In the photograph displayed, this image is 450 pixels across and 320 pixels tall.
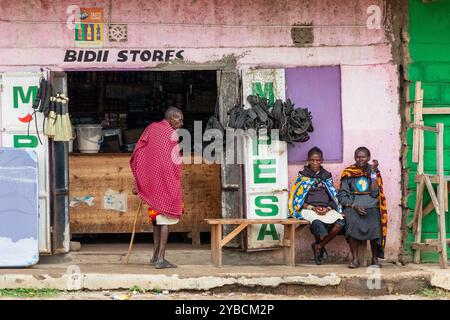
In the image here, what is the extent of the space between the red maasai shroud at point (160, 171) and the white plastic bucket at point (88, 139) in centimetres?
176

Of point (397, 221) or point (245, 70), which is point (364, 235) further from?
point (245, 70)

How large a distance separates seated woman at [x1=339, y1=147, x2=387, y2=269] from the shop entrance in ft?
5.95

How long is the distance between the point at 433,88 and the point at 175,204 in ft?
10.2

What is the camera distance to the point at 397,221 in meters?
9.45

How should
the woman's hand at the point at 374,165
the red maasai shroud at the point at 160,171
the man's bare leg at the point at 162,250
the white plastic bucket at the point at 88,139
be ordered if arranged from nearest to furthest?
the red maasai shroud at the point at 160,171
the man's bare leg at the point at 162,250
the woman's hand at the point at 374,165
the white plastic bucket at the point at 88,139

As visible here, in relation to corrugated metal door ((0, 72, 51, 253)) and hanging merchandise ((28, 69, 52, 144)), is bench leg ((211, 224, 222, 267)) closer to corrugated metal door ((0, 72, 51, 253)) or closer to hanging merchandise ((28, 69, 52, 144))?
corrugated metal door ((0, 72, 51, 253))

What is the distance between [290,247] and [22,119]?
3.14 m

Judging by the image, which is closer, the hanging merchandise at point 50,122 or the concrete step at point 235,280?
the concrete step at point 235,280

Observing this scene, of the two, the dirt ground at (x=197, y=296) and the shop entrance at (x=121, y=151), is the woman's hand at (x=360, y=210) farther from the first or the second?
the shop entrance at (x=121, y=151)

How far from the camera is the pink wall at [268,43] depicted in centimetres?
912

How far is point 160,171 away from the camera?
866 centimetres

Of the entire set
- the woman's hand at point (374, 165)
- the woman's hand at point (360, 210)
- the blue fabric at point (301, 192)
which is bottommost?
the woman's hand at point (360, 210)

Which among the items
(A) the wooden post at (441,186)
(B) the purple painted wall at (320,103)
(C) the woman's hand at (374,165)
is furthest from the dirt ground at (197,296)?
(B) the purple painted wall at (320,103)

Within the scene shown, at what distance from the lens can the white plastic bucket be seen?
10320 mm
